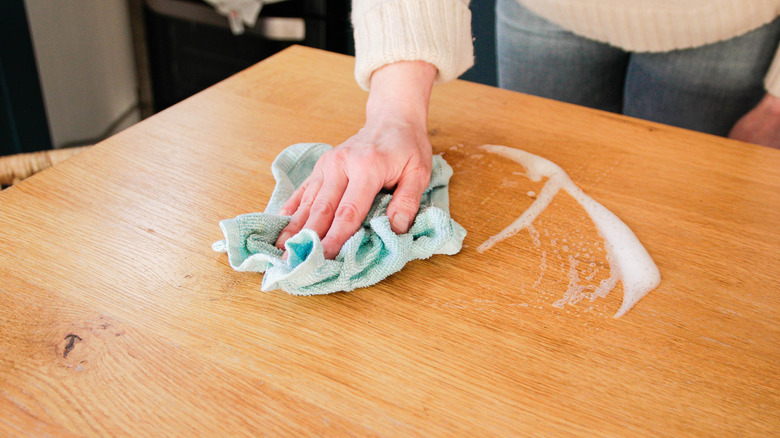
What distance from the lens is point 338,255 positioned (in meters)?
0.54

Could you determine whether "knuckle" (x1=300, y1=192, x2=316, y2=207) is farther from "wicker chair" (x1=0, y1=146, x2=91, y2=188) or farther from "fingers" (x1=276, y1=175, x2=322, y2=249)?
"wicker chair" (x1=0, y1=146, x2=91, y2=188)

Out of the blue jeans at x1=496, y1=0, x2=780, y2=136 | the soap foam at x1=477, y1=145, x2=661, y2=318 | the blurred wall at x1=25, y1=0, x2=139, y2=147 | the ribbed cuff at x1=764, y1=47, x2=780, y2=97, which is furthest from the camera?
the blurred wall at x1=25, y1=0, x2=139, y2=147

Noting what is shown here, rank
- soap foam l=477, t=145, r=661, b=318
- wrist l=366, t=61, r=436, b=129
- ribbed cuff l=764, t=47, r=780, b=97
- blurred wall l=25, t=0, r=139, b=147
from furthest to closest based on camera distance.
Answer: blurred wall l=25, t=0, r=139, b=147 < ribbed cuff l=764, t=47, r=780, b=97 < wrist l=366, t=61, r=436, b=129 < soap foam l=477, t=145, r=661, b=318

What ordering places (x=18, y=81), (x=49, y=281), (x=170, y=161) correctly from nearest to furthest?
1. (x=49, y=281)
2. (x=170, y=161)
3. (x=18, y=81)

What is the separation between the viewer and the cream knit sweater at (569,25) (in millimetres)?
758

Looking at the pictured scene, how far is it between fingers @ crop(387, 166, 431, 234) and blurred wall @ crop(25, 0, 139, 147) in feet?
4.86

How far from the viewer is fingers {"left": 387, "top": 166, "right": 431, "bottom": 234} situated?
603mm

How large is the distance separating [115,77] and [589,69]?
1776mm

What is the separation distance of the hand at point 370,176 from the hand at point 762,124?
629 mm

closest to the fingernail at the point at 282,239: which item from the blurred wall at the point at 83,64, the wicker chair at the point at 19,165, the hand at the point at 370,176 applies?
the hand at the point at 370,176

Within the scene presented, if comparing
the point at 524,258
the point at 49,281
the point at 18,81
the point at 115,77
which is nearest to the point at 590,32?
the point at 524,258

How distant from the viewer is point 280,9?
1.80m

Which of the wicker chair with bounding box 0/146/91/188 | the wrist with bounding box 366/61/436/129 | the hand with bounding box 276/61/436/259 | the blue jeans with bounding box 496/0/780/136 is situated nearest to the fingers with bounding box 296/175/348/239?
the hand with bounding box 276/61/436/259

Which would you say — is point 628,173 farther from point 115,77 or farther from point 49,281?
point 115,77
